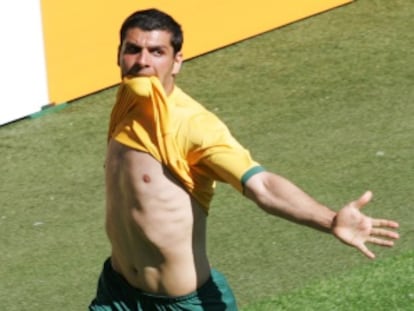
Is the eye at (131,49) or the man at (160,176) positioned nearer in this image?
the man at (160,176)

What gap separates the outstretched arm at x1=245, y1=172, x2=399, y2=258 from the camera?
203 inches

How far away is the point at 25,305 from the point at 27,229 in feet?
3.56

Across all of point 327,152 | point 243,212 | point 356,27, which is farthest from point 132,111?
point 356,27

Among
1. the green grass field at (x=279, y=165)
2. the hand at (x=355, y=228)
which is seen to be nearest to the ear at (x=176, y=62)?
the hand at (x=355, y=228)

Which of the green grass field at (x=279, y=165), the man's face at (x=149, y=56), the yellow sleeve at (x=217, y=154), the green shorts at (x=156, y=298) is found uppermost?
the man's face at (x=149, y=56)

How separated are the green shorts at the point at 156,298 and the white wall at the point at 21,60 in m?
4.58

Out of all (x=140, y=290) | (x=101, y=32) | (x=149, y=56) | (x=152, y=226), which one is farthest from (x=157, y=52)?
(x=101, y=32)

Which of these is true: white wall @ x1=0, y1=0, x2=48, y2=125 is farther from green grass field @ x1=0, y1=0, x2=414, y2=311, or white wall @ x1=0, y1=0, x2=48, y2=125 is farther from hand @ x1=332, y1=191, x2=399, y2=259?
hand @ x1=332, y1=191, x2=399, y2=259

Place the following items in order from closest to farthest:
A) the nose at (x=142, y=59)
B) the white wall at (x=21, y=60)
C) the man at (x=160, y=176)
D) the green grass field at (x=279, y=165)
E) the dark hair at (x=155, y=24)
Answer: the man at (x=160, y=176) → the nose at (x=142, y=59) → the dark hair at (x=155, y=24) → the green grass field at (x=279, y=165) → the white wall at (x=21, y=60)

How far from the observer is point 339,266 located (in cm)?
825

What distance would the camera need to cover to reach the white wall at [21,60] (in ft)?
34.1

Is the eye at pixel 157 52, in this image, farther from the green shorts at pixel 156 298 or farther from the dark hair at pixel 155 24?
the green shorts at pixel 156 298

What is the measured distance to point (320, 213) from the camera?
520cm

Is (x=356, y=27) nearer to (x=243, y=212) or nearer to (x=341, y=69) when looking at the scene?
(x=341, y=69)
